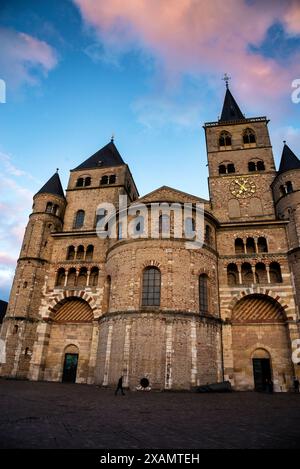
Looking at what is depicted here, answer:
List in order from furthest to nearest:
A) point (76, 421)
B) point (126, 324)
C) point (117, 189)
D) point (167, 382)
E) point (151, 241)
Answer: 1. point (117, 189)
2. point (151, 241)
3. point (126, 324)
4. point (167, 382)
5. point (76, 421)

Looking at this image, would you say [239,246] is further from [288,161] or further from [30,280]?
[30,280]

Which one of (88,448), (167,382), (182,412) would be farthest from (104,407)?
(167,382)

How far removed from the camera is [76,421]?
835 cm

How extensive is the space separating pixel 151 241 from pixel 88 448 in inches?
707

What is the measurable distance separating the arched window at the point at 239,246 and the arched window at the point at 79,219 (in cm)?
1700

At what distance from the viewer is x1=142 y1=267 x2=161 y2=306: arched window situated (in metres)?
21.8

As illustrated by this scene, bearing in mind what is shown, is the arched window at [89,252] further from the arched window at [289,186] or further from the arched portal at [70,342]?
the arched window at [289,186]

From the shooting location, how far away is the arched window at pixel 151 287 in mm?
21781

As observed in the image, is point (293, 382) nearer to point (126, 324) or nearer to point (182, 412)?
point (126, 324)

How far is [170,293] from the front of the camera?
21406 millimetres

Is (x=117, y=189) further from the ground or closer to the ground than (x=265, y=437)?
further from the ground

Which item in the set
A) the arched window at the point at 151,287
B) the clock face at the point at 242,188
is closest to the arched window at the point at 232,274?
the arched window at the point at 151,287

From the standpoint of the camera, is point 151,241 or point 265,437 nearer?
point 265,437
